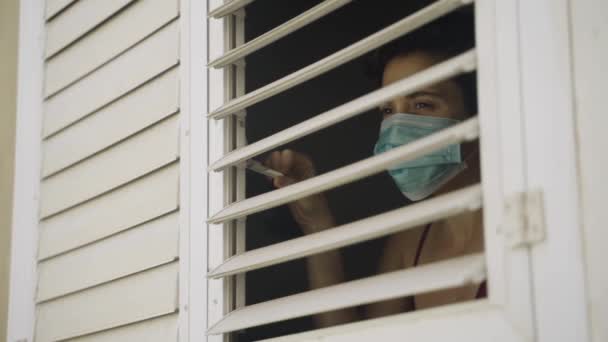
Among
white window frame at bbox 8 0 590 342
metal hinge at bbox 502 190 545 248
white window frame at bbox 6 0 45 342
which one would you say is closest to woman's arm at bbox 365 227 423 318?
white window frame at bbox 8 0 590 342

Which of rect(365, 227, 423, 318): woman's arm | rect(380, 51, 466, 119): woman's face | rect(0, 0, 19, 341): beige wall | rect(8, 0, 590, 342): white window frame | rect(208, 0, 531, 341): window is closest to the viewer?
rect(8, 0, 590, 342): white window frame

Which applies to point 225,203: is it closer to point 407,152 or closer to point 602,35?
point 407,152

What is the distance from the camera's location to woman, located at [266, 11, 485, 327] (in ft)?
8.08

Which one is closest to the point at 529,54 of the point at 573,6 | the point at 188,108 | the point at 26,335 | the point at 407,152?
the point at 573,6

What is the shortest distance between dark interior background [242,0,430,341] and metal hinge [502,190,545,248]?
1244 millimetres

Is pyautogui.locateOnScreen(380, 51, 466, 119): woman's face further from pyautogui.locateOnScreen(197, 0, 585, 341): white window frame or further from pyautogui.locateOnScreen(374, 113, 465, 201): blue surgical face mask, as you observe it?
pyautogui.locateOnScreen(197, 0, 585, 341): white window frame

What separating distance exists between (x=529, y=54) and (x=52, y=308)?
168cm

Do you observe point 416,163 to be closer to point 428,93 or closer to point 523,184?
point 428,93

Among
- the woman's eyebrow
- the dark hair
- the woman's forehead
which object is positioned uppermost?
the dark hair

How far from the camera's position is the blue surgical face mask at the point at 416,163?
94.6 inches

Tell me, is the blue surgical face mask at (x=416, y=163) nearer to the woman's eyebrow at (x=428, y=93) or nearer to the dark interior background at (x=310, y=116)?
the woman's eyebrow at (x=428, y=93)

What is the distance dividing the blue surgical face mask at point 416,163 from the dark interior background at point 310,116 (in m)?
0.56

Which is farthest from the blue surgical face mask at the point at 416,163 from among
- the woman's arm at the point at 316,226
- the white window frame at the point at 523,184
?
the white window frame at the point at 523,184

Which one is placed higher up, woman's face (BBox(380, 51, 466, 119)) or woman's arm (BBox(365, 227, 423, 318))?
woman's face (BBox(380, 51, 466, 119))
